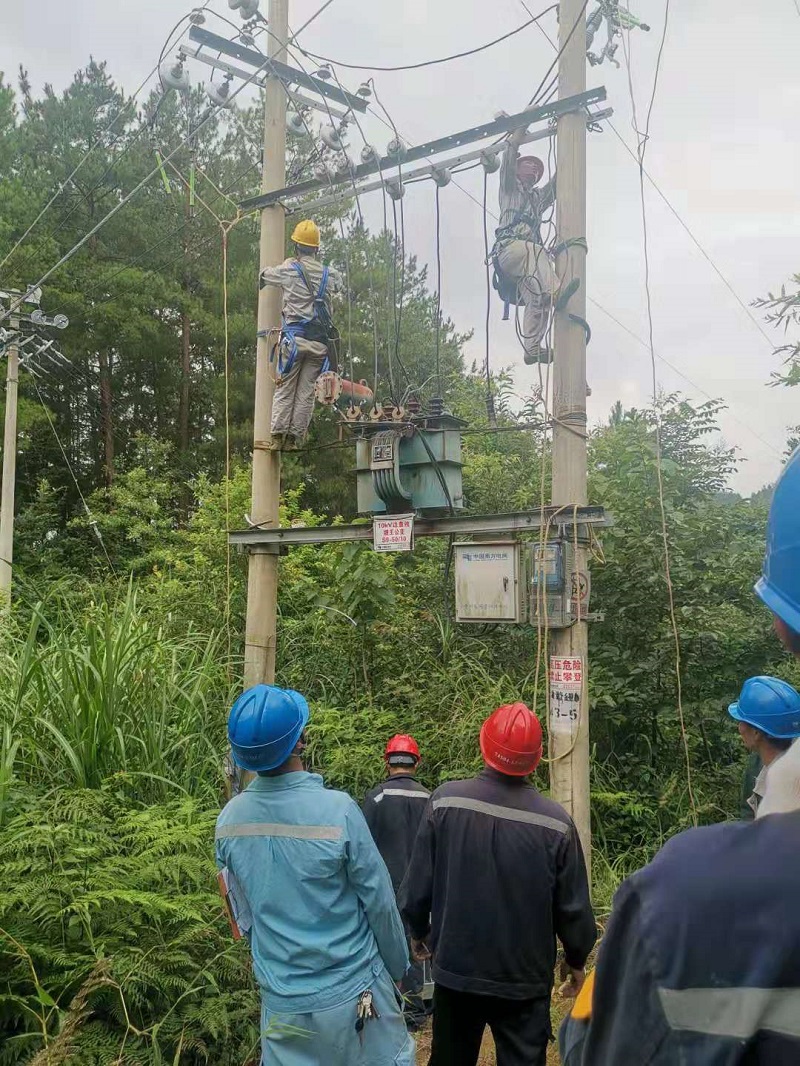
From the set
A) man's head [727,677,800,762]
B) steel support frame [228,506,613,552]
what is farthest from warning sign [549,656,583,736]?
man's head [727,677,800,762]

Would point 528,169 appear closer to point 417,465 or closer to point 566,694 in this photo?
point 417,465

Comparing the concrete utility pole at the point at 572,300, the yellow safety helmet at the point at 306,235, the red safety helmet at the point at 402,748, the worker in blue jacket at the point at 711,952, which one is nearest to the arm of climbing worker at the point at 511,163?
the concrete utility pole at the point at 572,300

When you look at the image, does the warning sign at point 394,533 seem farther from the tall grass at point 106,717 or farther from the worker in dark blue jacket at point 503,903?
the worker in dark blue jacket at point 503,903

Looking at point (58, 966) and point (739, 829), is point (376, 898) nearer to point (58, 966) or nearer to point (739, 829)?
point (58, 966)

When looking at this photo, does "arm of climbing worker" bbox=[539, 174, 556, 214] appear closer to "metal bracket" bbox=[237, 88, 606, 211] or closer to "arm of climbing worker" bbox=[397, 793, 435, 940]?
"metal bracket" bbox=[237, 88, 606, 211]

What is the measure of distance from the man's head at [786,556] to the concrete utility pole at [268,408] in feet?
20.3

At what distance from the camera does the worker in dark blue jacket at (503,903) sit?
127 inches

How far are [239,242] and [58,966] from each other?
1961cm

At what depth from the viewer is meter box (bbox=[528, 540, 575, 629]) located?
5.53 meters

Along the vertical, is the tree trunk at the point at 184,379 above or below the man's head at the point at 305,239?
above

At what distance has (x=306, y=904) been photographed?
2828mm

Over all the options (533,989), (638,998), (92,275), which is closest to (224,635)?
(533,989)

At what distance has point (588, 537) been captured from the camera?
5602 millimetres

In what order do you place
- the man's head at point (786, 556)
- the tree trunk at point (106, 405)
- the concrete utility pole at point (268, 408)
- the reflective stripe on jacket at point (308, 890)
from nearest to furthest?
1. the man's head at point (786, 556)
2. the reflective stripe on jacket at point (308, 890)
3. the concrete utility pole at point (268, 408)
4. the tree trunk at point (106, 405)
